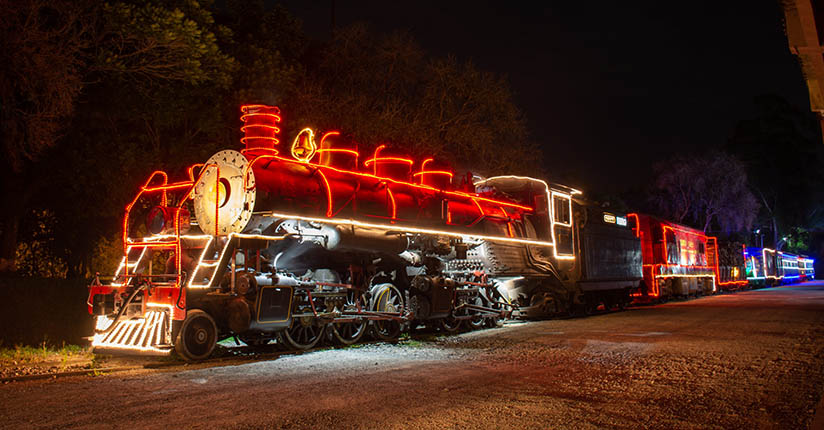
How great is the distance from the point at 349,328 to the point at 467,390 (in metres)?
4.29

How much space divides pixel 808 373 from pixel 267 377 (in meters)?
6.27

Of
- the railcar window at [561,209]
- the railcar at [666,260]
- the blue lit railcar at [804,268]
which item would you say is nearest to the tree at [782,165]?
the blue lit railcar at [804,268]

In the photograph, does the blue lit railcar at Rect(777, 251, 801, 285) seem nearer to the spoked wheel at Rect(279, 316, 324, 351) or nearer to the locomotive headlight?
the spoked wheel at Rect(279, 316, 324, 351)

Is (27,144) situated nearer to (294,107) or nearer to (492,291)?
(294,107)

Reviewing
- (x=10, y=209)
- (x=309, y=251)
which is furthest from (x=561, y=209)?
(x=10, y=209)

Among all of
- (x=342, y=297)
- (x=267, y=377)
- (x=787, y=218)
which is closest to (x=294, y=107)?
(x=342, y=297)

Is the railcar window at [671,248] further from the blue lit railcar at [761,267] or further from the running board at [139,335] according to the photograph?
the running board at [139,335]

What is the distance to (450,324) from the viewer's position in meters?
12.4

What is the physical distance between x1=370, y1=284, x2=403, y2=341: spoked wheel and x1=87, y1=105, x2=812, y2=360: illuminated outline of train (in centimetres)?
2

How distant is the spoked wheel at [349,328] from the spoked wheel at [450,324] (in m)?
2.25

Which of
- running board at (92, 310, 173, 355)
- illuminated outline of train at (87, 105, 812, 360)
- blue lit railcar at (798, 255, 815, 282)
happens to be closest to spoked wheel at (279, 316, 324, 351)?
illuminated outline of train at (87, 105, 812, 360)

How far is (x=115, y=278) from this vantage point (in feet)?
28.6

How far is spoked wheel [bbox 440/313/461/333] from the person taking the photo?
1214 centimetres

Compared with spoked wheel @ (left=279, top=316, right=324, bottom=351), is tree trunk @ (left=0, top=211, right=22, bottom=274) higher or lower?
higher
